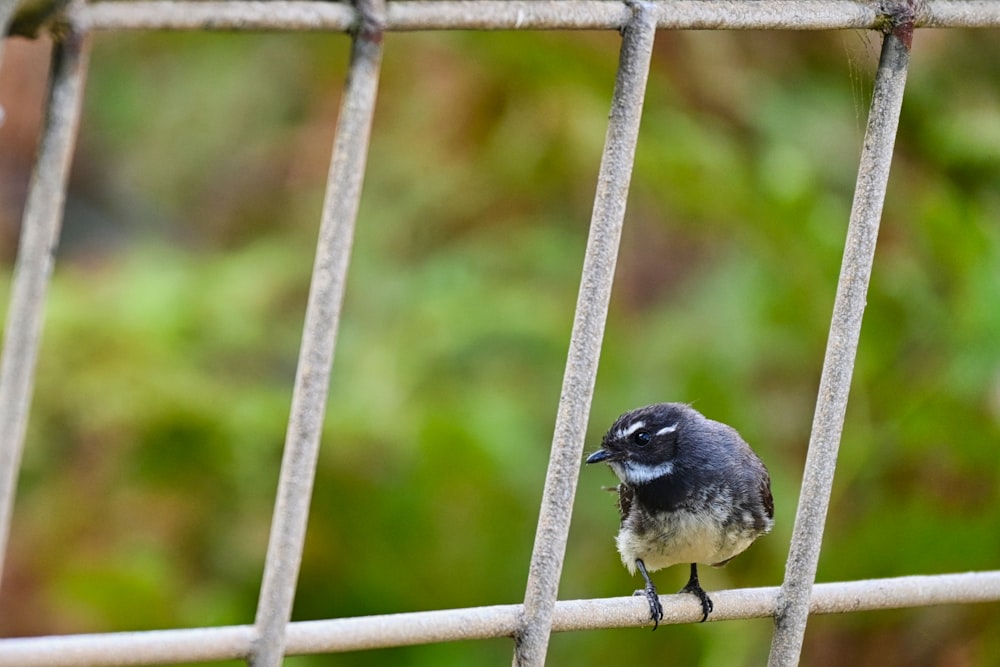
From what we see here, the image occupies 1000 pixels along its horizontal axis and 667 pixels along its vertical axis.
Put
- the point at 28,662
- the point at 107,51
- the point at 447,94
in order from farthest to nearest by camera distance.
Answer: the point at 107,51, the point at 447,94, the point at 28,662

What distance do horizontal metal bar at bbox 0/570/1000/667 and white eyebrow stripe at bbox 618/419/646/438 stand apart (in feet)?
1.33

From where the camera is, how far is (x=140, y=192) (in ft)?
14.1

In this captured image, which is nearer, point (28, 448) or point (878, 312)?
point (878, 312)

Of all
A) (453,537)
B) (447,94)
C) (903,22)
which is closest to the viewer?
(903,22)

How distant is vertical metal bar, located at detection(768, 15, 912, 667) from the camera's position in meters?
0.92

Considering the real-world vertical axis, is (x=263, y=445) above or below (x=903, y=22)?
below

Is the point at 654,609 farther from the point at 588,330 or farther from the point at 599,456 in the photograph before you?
the point at 599,456

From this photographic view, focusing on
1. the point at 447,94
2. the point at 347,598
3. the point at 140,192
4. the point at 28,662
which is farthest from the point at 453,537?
the point at 140,192

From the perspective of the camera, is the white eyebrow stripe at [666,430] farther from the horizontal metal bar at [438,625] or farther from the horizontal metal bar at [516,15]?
the horizontal metal bar at [516,15]

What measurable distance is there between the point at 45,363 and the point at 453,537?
112 centimetres

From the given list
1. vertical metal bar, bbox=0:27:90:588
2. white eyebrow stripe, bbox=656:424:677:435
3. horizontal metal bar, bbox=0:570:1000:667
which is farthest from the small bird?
vertical metal bar, bbox=0:27:90:588

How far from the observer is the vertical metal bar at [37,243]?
0.60 meters

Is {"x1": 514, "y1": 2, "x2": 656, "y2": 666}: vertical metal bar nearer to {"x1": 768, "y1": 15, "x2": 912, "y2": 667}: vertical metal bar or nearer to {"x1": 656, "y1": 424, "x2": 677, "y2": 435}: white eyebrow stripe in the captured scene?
{"x1": 768, "y1": 15, "x2": 912, "y2": 667}: vertical metal bar

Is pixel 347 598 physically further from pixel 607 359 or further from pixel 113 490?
pixel 113 490
